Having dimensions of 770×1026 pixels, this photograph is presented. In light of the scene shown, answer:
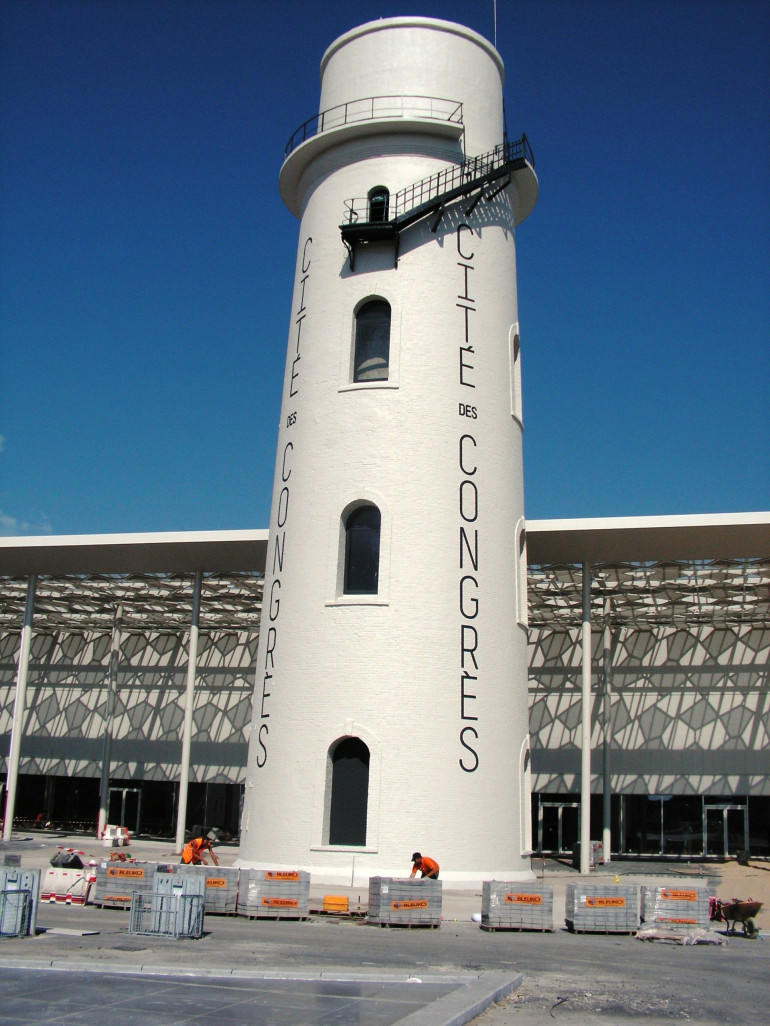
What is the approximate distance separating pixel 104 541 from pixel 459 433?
1720cm

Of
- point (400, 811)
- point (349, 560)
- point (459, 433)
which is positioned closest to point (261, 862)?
point (400, 811)

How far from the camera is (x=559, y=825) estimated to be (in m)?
46.2

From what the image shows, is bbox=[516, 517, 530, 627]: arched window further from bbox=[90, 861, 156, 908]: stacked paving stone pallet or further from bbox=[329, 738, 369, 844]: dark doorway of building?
bbox=[90, 861, 156, 908]: stacked paving stone pallet

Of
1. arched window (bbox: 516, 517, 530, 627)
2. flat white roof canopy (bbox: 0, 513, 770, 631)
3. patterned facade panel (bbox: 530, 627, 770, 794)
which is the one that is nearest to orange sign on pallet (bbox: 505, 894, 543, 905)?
arched window (bbox: 516, 517, 530, 627)

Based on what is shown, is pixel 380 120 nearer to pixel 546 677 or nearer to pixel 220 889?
pixel 220 889

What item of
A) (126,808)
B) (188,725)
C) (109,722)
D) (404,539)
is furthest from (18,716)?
(404,539)

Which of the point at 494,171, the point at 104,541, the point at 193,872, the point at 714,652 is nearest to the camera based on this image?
the point at 193,872

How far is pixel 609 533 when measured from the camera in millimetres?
35156

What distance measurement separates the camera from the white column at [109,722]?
44.9 metres

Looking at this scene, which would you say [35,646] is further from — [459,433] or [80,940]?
[80,940]

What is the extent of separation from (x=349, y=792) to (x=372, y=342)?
1183 cm

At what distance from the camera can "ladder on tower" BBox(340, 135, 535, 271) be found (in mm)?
28250

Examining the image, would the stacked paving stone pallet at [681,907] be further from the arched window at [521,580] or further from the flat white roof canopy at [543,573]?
the flat white roof canopy at [543,573]

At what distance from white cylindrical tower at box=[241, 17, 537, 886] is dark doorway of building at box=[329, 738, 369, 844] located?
5 cm
